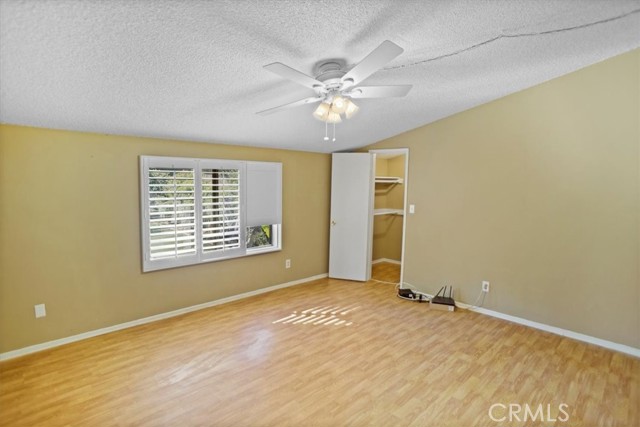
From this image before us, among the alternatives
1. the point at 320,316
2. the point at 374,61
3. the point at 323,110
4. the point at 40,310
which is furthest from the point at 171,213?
the point at 374,61

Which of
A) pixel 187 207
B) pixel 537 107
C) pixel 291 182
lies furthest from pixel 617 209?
pixel 187 207

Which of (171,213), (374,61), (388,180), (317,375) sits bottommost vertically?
(317,375)

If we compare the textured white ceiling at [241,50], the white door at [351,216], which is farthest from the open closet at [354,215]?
the textured white ceiling at [241,50]

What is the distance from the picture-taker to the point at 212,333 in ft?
10.2

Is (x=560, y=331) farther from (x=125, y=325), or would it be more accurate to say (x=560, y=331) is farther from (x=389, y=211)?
(x=125, y=325)

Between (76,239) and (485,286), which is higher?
(76,239)

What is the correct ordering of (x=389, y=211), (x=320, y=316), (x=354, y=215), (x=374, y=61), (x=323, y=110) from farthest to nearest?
1. (x=389, y=211)
2. (x=354, y=215)
3. (x=320, y=316)
4. (x=323, y=110)
5. (x=374, y=61)

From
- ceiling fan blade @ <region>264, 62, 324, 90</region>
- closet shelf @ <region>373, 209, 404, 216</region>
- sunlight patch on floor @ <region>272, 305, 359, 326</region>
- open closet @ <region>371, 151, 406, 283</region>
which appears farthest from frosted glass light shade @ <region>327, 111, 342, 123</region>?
open closet @ <region>371, 151, 406, 283</region>

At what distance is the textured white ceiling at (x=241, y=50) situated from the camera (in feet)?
5.20

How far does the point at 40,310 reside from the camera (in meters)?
2.75

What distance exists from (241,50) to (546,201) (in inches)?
127

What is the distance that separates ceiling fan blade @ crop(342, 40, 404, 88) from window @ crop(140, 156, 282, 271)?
2233 mm

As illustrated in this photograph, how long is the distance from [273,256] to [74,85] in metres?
2.90

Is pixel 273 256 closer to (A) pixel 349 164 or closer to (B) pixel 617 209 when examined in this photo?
(A) pixel 349 164
